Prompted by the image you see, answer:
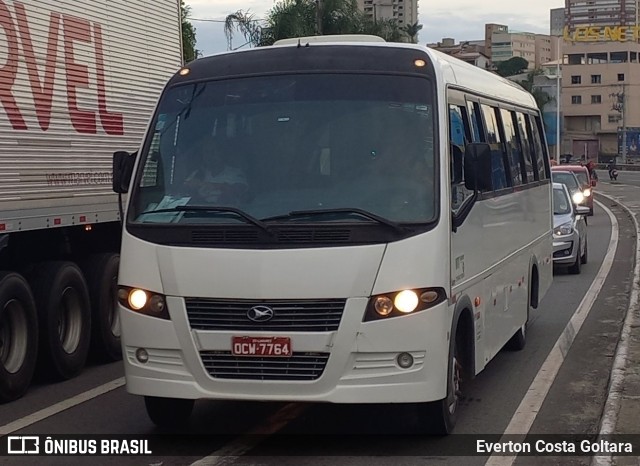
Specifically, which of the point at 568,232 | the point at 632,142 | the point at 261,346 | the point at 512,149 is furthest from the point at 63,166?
the point at 632,142

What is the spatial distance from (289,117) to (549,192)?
263 inches

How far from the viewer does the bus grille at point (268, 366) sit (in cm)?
691

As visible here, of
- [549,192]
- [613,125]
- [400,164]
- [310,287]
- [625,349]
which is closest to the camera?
[310,287]

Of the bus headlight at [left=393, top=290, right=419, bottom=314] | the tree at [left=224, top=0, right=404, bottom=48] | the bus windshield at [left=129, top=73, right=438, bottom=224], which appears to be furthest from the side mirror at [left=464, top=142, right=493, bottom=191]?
the tree at [left=224, top=0, right=404, bottom=48]

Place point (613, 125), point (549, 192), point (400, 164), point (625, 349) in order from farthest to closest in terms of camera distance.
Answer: point (613, 125) → point (549, 192) → point (625, 349) → point (400, 164)

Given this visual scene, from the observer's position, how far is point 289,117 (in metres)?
7.61

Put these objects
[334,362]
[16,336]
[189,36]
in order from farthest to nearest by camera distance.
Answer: [189,36]
[16,336]
[334,362]

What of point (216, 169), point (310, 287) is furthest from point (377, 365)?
point (216, 169)

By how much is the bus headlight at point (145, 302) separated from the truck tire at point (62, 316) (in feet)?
9.13

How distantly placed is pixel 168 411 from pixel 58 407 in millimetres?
1560

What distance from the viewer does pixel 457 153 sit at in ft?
25.5

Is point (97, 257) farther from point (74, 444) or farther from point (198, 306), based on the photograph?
point (198, 306)

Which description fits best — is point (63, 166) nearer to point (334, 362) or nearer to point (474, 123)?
point (474, 123)

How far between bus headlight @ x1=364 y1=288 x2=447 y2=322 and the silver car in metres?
12.2
